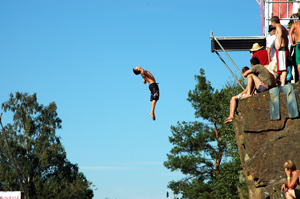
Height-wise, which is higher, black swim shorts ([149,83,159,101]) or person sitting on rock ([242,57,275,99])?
person sitting on rock ([242,57,275,99])

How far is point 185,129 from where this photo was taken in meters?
34.9

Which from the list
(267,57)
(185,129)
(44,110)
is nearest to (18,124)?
(44,110)

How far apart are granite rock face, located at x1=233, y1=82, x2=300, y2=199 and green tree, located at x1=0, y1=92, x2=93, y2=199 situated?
Answer: 1348 inches

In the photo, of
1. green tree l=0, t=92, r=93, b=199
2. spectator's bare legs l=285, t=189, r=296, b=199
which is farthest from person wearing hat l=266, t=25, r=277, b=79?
green tree l=0, t=92, r=93, b=199

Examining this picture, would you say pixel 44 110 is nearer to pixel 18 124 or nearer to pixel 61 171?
pixel 18 124

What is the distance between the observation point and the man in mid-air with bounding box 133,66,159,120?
→ 11.3 m

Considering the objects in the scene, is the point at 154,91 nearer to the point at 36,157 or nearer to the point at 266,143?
the point at 266,143

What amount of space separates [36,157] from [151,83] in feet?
117

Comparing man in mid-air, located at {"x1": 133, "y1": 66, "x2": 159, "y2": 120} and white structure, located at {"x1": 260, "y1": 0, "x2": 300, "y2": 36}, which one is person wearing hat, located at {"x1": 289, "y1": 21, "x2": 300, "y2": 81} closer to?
man in mid-air, located at {"x1": 133, "y1": 66, "x2": 159, "y2": 120}

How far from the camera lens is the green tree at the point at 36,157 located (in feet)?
143

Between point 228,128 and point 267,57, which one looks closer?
point 267,57

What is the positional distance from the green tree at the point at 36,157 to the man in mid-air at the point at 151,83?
111 ft

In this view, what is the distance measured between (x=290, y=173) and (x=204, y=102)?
84.1 feet

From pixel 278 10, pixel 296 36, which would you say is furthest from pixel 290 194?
pixel 278 10
